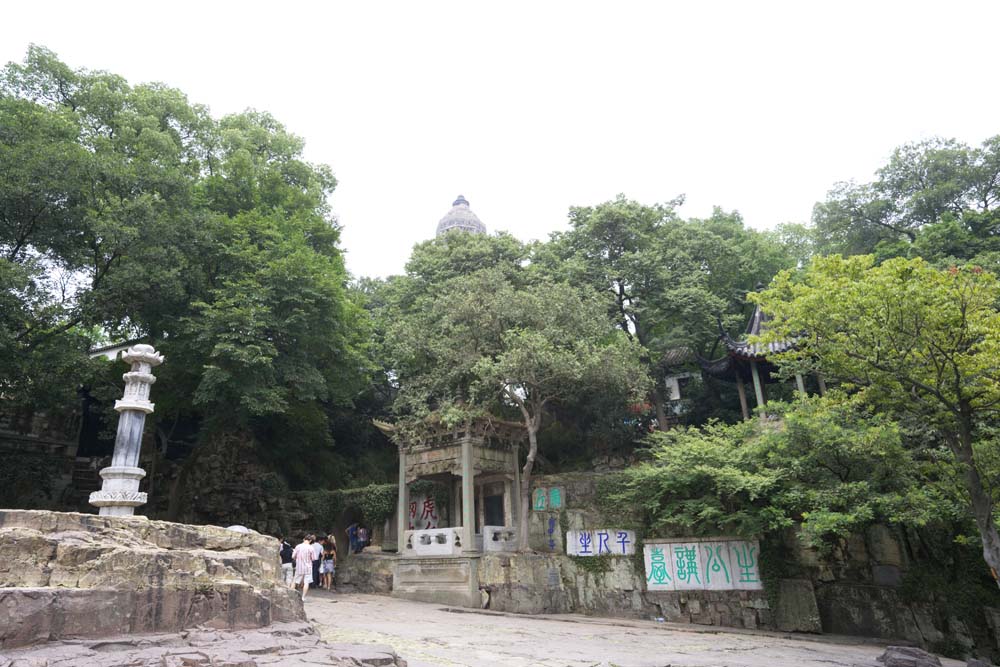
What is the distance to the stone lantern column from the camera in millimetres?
9914

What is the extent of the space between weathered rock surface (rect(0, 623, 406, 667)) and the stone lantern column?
4.63m

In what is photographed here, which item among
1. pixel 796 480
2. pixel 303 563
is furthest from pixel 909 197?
pixel 303 563

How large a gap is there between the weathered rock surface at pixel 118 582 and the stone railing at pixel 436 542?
8.06 m

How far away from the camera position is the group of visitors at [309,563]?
1268 cm

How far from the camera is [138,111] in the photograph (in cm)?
1795

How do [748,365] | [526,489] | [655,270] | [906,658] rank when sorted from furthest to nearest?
[655,270] → [748,365] → [526,489] → [906,658]

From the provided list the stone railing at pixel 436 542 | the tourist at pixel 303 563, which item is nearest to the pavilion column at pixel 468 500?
the stone railing at pixel 436 542

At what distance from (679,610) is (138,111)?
18990mm

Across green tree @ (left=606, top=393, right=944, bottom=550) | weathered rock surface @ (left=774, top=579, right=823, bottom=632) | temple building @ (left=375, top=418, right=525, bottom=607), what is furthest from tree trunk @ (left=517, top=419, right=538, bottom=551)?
weathered rock surface @ (left=774, top=579, right=823, bottom=632)

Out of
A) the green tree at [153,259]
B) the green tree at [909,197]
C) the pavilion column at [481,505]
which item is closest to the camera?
the green tree at [153,259]

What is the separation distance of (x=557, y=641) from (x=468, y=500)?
250 inches

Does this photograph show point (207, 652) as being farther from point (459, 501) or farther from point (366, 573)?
point (459, 501)

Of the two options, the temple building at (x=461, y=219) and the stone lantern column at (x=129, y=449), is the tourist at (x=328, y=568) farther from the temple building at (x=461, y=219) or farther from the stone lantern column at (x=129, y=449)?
the temple building at (x=461, y=219)

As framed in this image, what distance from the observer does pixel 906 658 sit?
808cm
